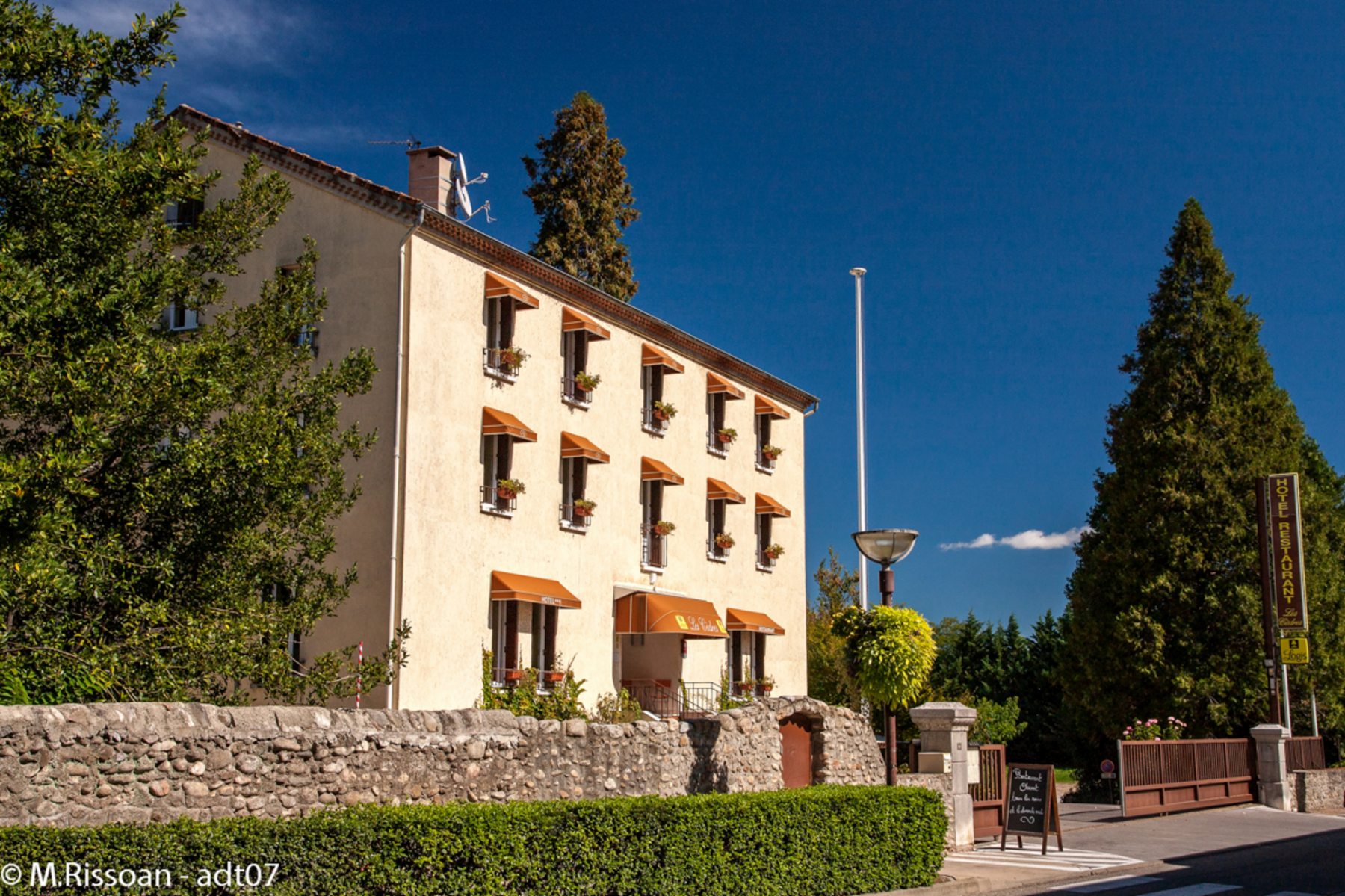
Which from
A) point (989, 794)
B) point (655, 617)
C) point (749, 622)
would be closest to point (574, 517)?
point (655, 617)

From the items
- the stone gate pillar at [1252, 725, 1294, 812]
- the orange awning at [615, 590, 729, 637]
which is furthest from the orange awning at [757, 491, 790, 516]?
the stone gate pillar at [1252, 725, 1294, 812]

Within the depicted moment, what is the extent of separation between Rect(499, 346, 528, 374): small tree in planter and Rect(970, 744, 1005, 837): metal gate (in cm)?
1125

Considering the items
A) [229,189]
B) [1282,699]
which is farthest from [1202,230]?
[229,189]

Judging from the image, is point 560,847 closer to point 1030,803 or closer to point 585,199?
point 1030,803

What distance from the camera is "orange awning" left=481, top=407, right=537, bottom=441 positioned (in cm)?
2378

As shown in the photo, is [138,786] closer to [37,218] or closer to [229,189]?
[37,218]

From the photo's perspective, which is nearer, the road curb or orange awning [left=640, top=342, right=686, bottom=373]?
the road curb

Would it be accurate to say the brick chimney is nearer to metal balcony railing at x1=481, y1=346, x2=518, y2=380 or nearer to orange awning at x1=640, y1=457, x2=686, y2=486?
metal balcony railing at x1=481, y1=346, x2=518, y2=380

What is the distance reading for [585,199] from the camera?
3878cm

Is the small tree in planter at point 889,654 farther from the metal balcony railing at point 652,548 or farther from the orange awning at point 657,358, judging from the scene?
the orange awning at point 657,358

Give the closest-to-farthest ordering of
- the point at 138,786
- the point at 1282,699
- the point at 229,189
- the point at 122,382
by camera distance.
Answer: the point at 138,786, the point at 122,382, the point at 229,189, the point at 1282,699

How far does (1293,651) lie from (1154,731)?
14.4 feet

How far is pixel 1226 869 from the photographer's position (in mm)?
18406

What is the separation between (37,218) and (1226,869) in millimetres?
18341
